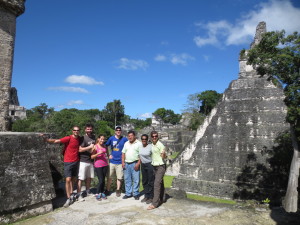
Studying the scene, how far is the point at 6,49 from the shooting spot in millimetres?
4801

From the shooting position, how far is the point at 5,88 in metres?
4.79

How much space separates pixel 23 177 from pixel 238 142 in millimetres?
6244

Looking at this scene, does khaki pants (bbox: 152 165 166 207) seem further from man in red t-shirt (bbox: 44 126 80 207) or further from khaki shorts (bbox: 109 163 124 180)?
man in red t-shirt (bbox: 44 126 80 207)

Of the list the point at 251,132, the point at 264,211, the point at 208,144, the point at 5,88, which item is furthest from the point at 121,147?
the point at 251,132

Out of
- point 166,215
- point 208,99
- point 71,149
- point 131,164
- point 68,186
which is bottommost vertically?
point 166,215

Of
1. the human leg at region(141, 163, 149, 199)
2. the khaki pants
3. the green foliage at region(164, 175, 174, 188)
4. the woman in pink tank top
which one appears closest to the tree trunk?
the khaki pants

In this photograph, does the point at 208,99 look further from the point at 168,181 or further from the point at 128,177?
the point at 128,177

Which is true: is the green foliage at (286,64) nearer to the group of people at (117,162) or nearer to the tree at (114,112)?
the group of people at (117,162)

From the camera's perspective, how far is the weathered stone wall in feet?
11.8

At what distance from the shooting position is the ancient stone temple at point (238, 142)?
7248 mm

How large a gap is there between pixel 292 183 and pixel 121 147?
347 centimetres

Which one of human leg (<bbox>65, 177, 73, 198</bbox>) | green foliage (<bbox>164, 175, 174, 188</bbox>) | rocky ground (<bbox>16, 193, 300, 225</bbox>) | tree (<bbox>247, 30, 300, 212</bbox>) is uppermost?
tree (<bbox>247, 30, 300, 212</bbox>)

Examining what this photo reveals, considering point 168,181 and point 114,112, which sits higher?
point 114,112

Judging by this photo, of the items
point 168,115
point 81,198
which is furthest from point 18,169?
point 168,115
